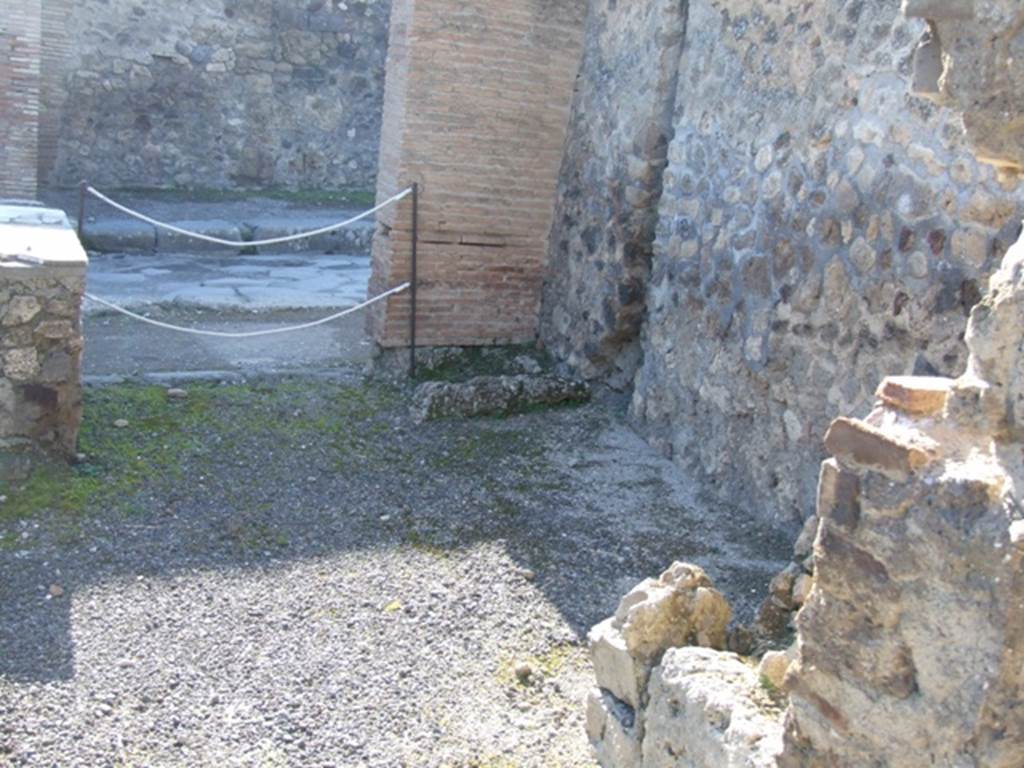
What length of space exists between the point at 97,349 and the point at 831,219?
4543mm

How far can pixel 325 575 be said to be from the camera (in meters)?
4.72

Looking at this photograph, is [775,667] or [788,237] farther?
[788,237]

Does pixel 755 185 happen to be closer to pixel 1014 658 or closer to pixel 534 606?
pixel 534 606

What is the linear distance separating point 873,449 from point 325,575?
3.03 meters

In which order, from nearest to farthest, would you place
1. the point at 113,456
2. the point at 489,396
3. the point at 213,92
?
1. the point at 113,456
2. the point at 489,396
3. the point at 213,92

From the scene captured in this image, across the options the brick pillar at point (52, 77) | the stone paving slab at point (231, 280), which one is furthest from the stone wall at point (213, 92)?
the stone paving slab at point (231, 280)

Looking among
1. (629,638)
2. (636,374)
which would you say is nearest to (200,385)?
(636,374)

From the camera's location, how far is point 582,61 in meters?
7.14

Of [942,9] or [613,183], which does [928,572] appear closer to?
[942,9]

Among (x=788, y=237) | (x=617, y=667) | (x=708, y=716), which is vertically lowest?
(x=617, y=667)

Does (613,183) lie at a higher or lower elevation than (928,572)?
higher

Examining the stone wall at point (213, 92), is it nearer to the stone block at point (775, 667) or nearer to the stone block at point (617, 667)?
the stone block at point (617, 667)

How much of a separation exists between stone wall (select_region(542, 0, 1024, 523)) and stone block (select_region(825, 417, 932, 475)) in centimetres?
220

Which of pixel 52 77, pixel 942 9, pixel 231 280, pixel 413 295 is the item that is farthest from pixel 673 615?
pixel 52 77
